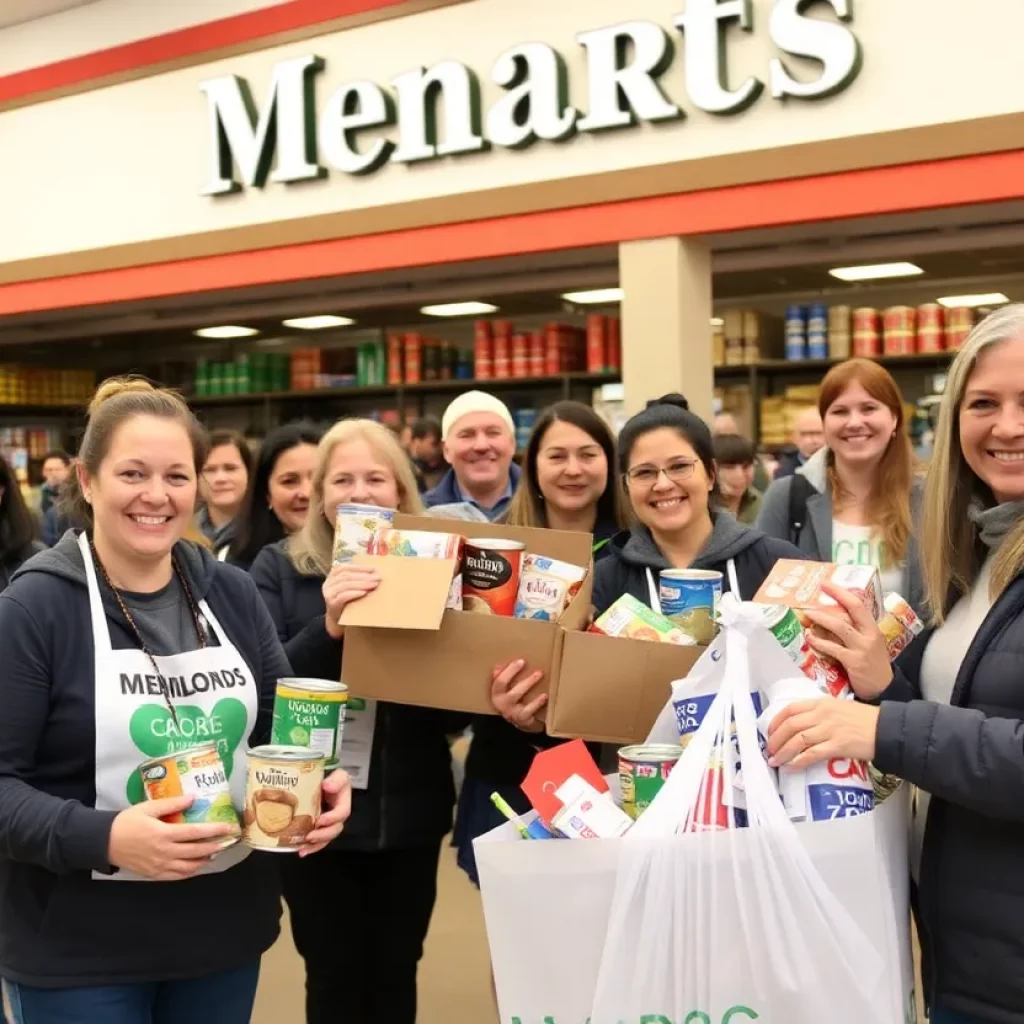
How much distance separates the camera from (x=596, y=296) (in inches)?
260

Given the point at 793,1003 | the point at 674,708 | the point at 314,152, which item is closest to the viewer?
the point at 793,1003

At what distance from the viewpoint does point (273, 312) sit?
22.6 feet

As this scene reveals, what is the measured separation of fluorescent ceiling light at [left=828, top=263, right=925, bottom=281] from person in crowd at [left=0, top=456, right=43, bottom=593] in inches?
164

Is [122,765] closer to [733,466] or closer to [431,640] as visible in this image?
[431,640]

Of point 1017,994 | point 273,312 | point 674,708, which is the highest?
point 273,312

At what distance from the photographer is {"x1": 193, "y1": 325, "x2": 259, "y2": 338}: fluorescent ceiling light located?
25.8 feet

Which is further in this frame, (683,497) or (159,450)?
(683,497)

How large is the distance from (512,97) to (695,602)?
155 inches

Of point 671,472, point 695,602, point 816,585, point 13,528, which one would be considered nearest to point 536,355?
point 13,528

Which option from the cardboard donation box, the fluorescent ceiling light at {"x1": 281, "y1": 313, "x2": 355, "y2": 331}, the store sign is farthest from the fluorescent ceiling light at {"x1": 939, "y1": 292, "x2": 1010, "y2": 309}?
the cardboard donation box

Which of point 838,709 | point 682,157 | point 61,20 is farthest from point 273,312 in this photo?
point 838,709

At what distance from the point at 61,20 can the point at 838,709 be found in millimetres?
6759

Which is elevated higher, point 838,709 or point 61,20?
point 61,20

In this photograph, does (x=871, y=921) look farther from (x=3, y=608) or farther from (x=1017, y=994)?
(x=3, y=608)
